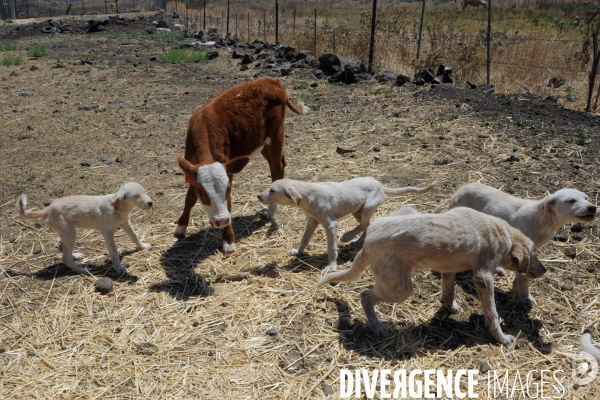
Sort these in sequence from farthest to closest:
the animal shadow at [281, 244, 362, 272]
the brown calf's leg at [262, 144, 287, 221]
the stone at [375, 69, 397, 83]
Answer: the stone at [375, 69, 397, 83]
the brown calf's leg at [262, 144, 287, 221]
the animal shadow at [281, 244, 362, 272]

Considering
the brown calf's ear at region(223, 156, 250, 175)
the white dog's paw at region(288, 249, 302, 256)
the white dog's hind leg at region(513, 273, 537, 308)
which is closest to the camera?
the white dog's hind leg at region(513, 273, 537, 308)

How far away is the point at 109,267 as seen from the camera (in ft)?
20.6

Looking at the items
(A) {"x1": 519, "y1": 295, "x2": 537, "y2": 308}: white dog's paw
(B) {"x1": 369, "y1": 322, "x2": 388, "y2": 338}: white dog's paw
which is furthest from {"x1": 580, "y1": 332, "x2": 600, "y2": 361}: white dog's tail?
(B) {"x1": 369, "y1": 322, "x2": 388, "y2": 338}: white dog's paw

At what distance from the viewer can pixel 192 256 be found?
6.60 metres

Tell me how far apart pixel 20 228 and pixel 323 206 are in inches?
168

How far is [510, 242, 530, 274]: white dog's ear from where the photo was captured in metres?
4.81

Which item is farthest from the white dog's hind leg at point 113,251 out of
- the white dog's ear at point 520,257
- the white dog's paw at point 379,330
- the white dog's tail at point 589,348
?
the white dog's tail at point 589,348

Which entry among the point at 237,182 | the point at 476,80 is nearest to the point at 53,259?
the point at 237,182

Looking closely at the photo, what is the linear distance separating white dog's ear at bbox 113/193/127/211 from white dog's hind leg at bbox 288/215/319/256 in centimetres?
209

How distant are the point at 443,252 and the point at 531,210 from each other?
150 cm

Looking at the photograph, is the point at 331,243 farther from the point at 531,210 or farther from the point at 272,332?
the point at 531,210

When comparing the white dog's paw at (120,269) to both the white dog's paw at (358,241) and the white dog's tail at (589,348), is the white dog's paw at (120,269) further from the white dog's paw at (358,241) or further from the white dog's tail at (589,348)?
the white dog's tail at (589,348)

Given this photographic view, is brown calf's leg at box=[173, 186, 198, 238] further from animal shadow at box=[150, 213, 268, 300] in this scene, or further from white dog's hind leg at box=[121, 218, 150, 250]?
white dog's hind leg at box=[121, 218, 150, 250]

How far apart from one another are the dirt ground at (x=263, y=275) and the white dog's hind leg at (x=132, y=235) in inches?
4.4
